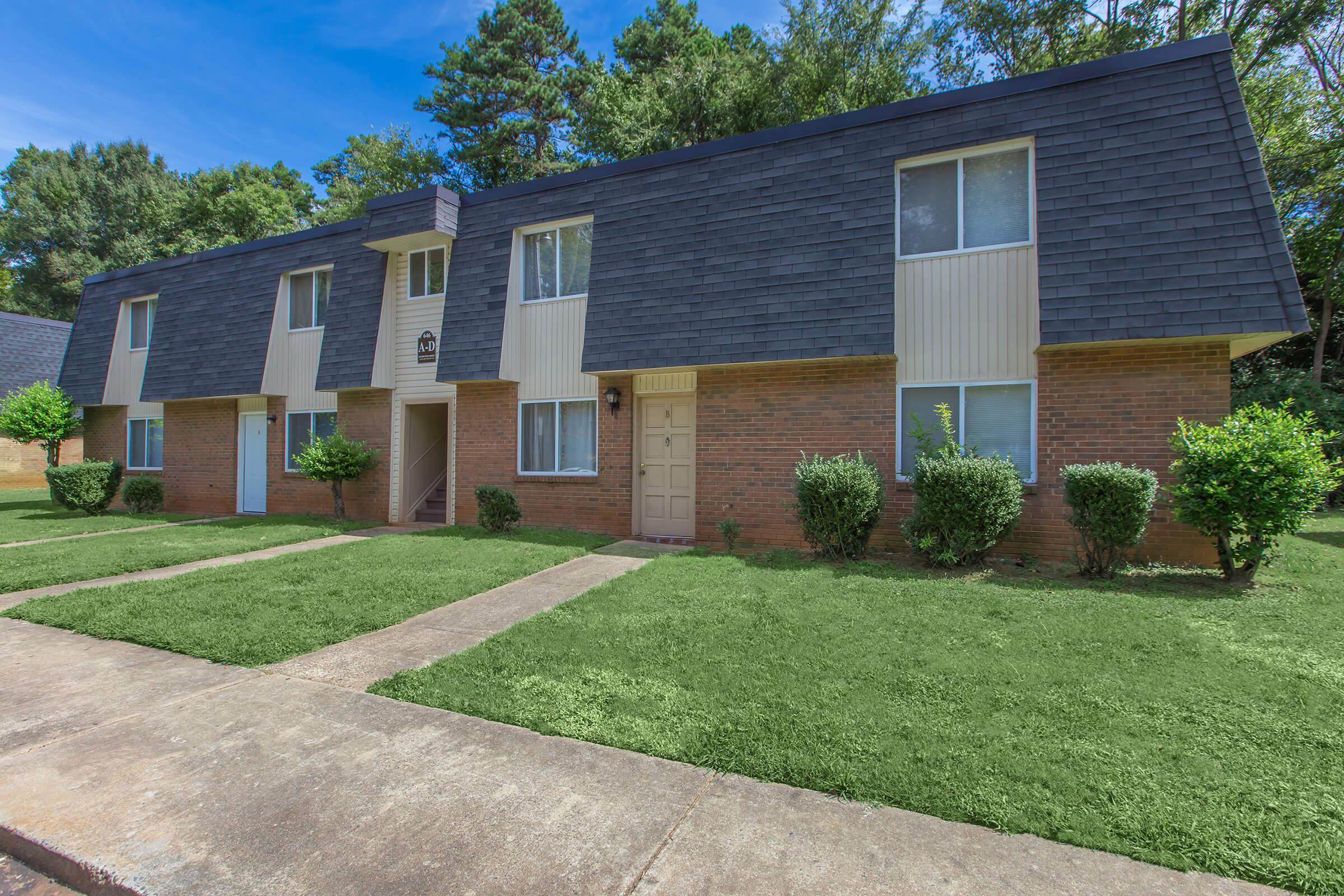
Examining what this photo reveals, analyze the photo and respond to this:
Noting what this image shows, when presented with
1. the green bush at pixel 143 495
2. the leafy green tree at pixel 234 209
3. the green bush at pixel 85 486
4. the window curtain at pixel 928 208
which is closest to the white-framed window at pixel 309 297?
the green bush at pixel 143 495

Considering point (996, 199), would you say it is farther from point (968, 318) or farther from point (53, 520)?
point (53, 520)

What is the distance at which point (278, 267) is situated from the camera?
47.5 ft

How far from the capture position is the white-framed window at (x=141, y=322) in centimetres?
1681

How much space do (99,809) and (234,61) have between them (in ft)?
52.0

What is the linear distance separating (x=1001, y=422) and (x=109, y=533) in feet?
48.9

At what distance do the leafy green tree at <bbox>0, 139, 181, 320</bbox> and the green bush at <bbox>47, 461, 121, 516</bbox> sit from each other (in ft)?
87.5

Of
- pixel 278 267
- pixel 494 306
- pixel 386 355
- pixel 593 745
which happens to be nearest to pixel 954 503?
pixel 593 745

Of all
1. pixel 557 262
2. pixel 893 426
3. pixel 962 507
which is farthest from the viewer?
pixel 557 262

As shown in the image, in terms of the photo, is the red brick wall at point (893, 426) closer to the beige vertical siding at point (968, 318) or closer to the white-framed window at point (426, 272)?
the beige vertical siding at point (968, 318)

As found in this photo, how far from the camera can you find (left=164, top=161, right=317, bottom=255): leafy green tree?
1314 inches

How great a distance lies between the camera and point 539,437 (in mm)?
11586

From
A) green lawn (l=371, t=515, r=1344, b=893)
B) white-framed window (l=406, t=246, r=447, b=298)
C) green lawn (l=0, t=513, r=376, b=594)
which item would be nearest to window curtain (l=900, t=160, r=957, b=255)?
green lawn (l=371, t=515, r=1344, b=893)

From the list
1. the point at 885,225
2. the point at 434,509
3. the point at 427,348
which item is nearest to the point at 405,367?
the point at 427,348

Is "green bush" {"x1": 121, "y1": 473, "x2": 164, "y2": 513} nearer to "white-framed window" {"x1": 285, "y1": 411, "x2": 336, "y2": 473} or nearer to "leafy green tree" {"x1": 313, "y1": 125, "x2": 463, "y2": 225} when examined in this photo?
"white-framed window" {"x1": 285, "y1": 411, "x2": 336, "y2": 473}
